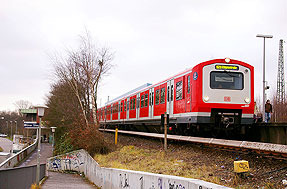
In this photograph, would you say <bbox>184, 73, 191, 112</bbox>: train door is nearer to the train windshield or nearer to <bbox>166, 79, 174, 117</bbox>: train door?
the train windshield

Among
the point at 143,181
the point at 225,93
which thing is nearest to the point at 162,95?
the point at 225,93

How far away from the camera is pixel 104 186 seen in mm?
13039

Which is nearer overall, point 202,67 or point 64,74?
point 202,67

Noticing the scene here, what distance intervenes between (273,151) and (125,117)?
19329 millimetres

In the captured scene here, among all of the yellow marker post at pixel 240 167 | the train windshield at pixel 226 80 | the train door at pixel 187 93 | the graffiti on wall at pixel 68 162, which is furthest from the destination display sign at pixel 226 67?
the graffiti on wall at pixel 68 162

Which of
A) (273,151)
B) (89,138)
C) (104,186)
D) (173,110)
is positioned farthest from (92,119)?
(273,151)

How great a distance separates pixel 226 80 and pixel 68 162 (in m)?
18.0

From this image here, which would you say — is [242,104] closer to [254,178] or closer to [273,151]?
[273,151]

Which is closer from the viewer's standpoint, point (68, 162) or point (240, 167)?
point (240, 167)

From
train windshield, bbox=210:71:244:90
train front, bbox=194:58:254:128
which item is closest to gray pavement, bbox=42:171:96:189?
train front, bbox=194:58:254:128

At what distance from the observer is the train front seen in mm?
13414

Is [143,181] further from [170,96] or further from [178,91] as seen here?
[170,96]

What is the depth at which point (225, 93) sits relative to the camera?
44.8ft

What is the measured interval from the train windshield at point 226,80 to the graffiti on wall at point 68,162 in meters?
13.4
